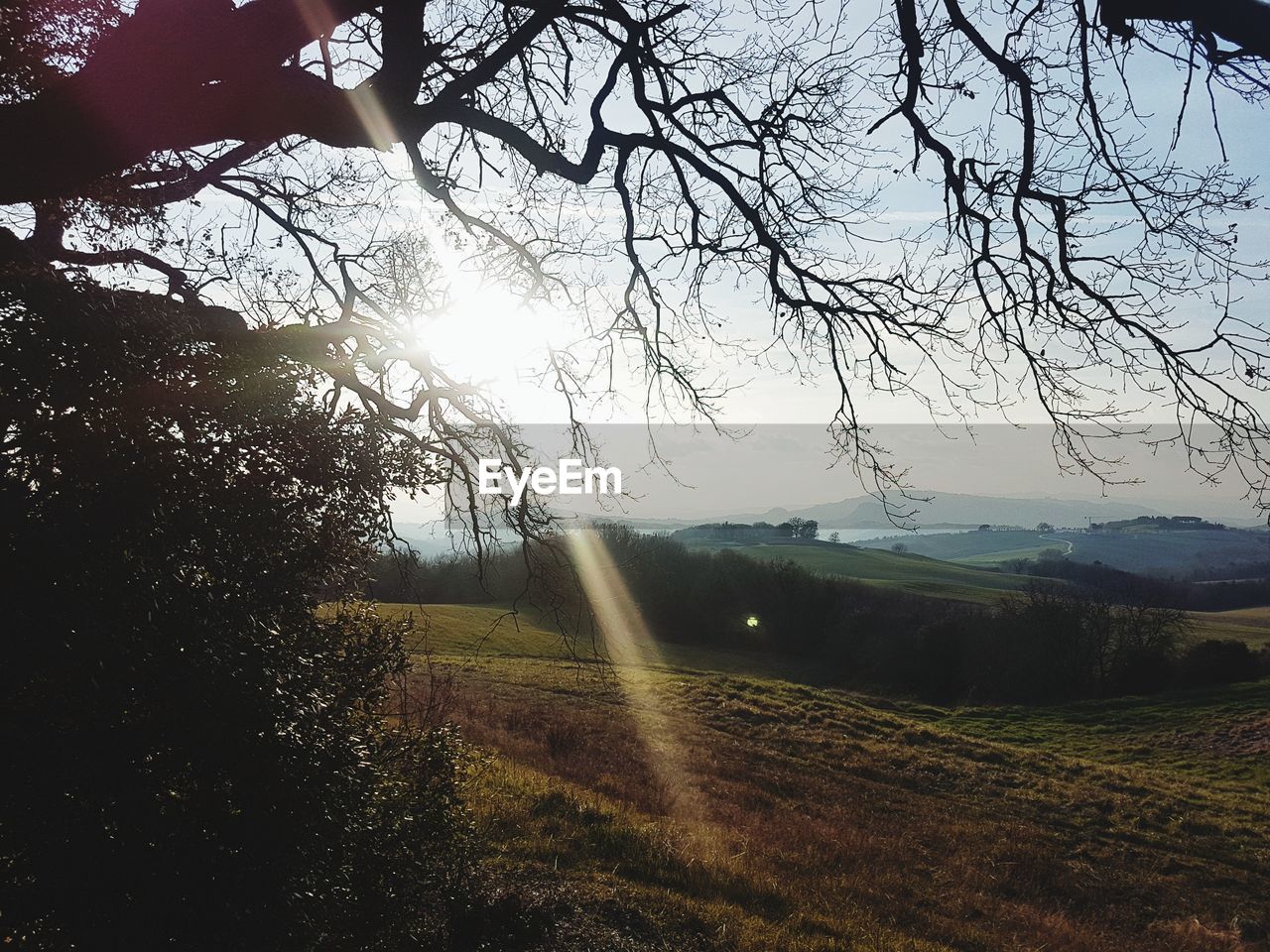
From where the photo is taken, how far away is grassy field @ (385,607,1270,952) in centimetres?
816

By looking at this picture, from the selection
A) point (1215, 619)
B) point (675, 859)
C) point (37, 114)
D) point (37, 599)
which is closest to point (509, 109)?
point (37, 114)

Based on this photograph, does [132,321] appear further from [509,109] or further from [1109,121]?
[1109,121]

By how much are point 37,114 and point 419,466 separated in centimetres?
285

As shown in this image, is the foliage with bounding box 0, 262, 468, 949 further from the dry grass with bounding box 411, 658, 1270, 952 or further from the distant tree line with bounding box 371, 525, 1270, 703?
the distant tree line with bounding box 371, 525, 1270, 703

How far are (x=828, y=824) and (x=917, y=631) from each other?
48583 millimetres

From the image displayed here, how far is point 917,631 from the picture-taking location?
60406 millimetres

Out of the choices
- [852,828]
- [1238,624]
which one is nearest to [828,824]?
Answer: [852,828]

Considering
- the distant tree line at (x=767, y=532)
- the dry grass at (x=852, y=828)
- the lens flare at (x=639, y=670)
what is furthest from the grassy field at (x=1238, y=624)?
the distant tree line at (x=767, y=532)

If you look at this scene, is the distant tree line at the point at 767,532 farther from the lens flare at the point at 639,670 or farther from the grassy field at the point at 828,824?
the grassy field at the point at 828,824

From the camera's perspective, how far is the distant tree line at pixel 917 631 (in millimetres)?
53375

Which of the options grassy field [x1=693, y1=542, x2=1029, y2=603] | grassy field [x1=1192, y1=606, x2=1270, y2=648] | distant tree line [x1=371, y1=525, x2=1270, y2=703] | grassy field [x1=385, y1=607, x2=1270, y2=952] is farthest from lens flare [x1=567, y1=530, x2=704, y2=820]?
grassy field [x1=1192, y1=606, x2=1270, y2=648]
